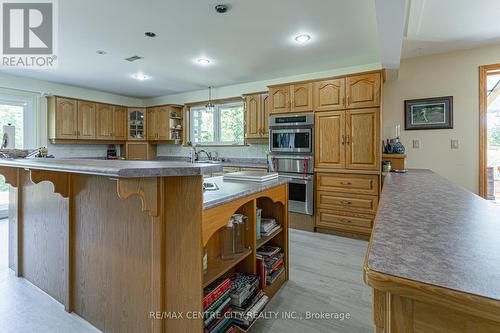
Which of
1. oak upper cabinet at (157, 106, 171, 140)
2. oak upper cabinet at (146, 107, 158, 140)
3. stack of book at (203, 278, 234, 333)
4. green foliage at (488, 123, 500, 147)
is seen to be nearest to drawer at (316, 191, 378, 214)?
green foliage at (488, 123, 500, 147)

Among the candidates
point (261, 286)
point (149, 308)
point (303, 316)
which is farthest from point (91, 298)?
point (303, 316)

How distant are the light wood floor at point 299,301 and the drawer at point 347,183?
950mm

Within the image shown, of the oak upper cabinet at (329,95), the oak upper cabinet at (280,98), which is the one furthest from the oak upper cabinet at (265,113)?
the oak upper cabinet at (329,95)

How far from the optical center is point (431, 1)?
90.0 inches

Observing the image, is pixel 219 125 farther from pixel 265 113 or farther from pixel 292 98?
pixel 292 98

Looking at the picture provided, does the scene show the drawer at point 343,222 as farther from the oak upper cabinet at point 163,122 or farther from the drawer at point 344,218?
the oak upper cabinet at point 163,122

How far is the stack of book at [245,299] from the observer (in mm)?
1528

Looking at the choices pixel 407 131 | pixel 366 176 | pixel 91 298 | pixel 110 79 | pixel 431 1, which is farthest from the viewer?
pixel 110 79

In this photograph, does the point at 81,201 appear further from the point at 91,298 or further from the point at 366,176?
the point at 366,176

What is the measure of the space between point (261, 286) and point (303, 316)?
391 mm

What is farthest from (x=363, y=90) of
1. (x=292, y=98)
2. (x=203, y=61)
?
(x=203, y=61)

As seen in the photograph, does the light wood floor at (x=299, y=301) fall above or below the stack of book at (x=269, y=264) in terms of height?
below

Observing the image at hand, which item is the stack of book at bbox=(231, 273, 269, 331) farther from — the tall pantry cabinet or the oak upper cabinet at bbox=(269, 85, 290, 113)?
the oak upper cabinet at bbox=(269, 85, 290, 113)

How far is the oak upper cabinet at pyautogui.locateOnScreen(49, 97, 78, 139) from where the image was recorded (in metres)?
4.71
